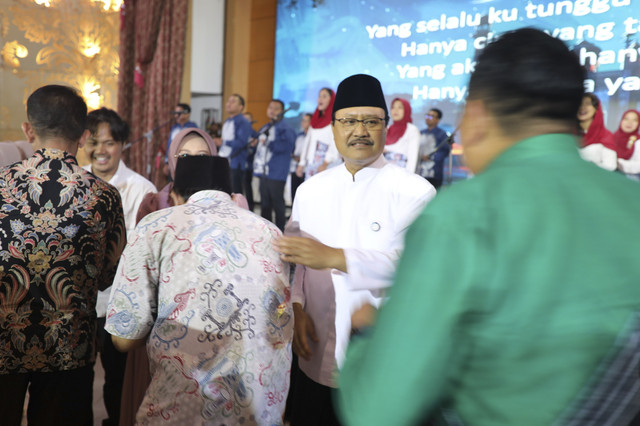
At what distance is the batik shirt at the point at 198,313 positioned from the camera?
4.79 ft

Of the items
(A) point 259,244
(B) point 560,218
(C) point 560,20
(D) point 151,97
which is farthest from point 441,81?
(B) point 560,218

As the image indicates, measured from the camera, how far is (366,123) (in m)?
2.08

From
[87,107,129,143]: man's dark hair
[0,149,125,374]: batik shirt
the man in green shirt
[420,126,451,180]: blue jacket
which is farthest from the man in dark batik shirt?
[420,126,451,180]: blue jacket

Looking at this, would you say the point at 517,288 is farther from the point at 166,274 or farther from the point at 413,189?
the point at 413,189

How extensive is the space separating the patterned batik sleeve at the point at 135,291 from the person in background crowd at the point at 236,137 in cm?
660

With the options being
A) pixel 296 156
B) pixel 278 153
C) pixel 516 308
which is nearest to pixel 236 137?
pixel 278 153

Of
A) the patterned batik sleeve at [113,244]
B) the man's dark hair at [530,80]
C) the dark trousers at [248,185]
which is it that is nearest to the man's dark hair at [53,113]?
the patterned batik sleeve at [113,244]

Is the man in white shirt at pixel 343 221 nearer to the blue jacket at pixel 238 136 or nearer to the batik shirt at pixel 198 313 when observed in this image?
the batik shirt at pixel 198 313

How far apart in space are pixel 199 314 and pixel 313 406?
0.75 metres

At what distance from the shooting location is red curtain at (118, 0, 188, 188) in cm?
918

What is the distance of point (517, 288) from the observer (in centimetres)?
66

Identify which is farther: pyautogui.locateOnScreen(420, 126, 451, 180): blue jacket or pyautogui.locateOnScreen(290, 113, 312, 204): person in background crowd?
pyautogui.locateOnScreen(290, 113, 312, 204): person in background crowd

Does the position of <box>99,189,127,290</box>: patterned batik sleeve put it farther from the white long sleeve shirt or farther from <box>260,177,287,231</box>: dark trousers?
<box>260,177,287,231</box>: dark trousers

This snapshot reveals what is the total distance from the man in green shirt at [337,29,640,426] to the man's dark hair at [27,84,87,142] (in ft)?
4.87
